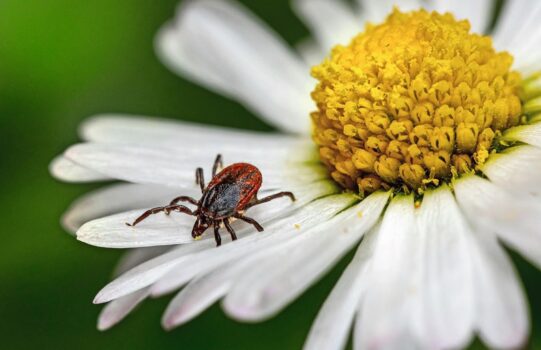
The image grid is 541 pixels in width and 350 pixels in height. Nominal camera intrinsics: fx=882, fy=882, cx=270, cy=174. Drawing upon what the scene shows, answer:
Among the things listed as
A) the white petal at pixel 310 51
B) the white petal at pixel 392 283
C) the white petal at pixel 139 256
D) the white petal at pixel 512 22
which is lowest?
the white petal at pixel 392 283

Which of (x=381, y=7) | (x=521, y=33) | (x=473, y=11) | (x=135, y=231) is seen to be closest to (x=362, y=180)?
(x=135, y=231)

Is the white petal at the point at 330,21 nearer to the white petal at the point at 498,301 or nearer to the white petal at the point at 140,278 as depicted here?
the white petal at the point at 140,278

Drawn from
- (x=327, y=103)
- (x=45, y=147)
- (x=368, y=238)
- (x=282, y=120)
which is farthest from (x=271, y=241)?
(x=45, y=147)

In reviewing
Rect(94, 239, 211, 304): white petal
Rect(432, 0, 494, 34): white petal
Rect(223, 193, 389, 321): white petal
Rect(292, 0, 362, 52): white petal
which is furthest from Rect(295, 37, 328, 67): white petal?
Rect(94, 239, 211, 304): white petal

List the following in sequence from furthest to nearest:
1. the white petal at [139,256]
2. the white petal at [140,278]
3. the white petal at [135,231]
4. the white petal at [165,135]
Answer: the white petal at [165,135] → the white petal at [139,256] → the white petal at [135,231] → the white petal at [140,278]

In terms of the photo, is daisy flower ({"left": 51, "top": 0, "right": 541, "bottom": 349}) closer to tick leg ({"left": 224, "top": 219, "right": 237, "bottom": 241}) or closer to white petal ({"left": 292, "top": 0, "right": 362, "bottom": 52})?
tick leg ({"left": 224, "top": 219, "right": 237, "bottom": 241})

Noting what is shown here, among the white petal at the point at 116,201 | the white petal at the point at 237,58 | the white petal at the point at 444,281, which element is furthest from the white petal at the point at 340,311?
the white petal at the point at 237,58
